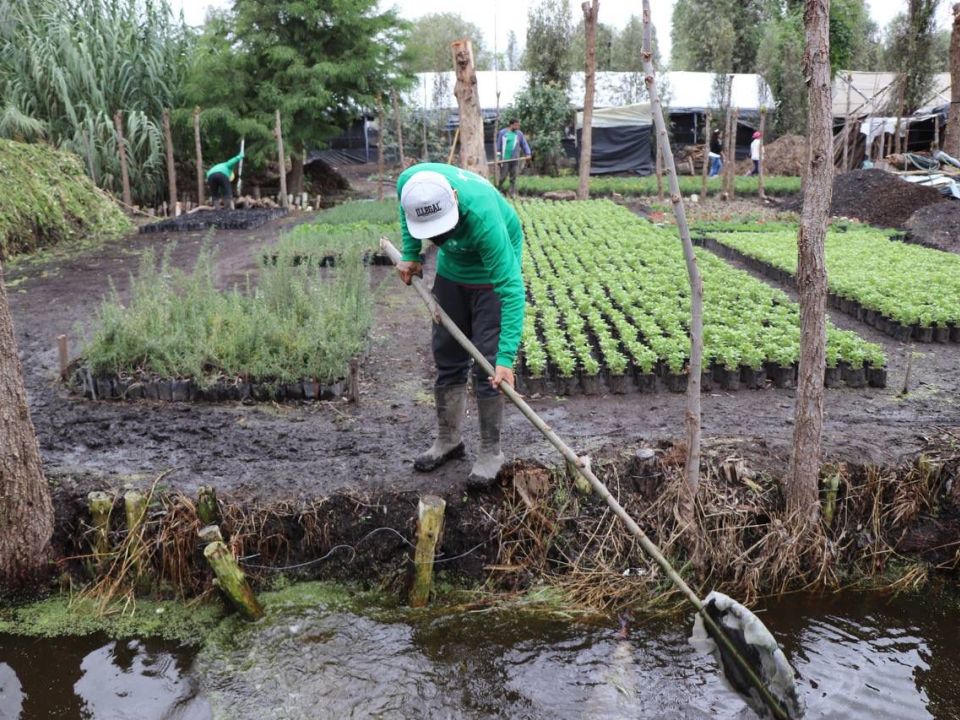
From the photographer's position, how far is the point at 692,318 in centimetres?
383

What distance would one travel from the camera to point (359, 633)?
12.7 ft

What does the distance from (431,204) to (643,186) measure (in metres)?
18.9

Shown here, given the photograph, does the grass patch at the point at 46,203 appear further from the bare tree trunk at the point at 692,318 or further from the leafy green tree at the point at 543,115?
the leafy green tree at the point at 543,115

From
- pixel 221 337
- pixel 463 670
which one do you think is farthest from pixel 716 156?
pixel 463 670

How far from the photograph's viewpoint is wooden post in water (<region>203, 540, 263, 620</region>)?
3767mm

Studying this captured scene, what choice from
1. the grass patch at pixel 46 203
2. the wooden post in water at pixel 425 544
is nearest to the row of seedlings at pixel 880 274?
the wooden post in water at pixel 425 544

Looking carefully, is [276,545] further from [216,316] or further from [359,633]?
[216,316]

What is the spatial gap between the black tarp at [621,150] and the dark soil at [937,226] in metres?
12.8

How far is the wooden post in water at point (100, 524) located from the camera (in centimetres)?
405

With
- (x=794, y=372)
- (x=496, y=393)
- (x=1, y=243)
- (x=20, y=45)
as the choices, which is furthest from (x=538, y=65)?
(x=496, y=393)

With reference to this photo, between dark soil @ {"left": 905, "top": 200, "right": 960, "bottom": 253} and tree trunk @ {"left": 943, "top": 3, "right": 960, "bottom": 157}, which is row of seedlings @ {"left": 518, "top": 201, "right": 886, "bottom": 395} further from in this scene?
tree trunk @ {"left": 943, "top": 3, "right": 960, "bottom": 157}

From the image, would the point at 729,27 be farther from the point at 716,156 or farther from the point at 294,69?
the point at 294,69

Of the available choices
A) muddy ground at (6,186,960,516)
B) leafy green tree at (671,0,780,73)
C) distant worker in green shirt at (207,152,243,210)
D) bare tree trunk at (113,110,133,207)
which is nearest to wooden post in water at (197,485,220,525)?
muddy ground at (6,186,960,516)

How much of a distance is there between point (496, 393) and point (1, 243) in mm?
9718
